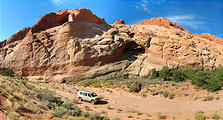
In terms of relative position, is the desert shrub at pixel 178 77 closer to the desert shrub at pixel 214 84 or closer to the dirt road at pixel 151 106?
the desert shrub at pixel 214 84

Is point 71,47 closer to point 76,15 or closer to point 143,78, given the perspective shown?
point 76,15

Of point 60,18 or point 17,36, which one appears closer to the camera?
point 17,36

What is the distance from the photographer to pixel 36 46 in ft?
114

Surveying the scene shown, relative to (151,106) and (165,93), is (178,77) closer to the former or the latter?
(165,93)

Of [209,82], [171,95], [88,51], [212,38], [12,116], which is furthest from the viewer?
[212,38]

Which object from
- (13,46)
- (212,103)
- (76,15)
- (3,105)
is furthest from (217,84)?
(13,46)

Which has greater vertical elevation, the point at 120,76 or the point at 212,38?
the point at 212,38

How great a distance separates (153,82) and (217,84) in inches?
359

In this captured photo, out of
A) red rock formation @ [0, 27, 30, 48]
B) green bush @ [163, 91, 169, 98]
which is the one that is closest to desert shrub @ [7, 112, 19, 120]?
green bush @ [163, 91, 169, 98]

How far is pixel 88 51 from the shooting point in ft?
112

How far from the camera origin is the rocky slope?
3347cm

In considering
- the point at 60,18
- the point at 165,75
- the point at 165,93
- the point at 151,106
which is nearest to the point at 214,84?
the point at 165,93

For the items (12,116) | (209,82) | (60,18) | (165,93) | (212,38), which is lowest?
(165,93)

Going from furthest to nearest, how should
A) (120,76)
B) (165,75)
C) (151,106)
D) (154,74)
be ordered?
(120,76) < (154,74) < (165,75) < (151,106)
